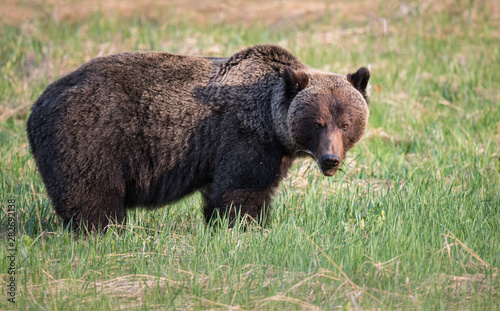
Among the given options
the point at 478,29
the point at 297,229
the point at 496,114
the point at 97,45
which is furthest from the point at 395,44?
the point at 297,229

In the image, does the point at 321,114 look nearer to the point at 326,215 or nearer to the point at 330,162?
the point at 330,162

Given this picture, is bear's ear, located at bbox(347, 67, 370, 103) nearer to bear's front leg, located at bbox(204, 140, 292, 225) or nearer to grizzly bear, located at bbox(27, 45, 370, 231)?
grizzly bear, located at bbox(27, 45, 370, 231)

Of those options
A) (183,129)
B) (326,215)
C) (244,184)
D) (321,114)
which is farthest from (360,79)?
(183,129)

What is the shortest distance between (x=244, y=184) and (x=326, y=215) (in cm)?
100

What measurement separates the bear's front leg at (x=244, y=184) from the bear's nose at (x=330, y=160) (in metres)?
0.56

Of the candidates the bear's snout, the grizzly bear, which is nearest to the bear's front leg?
the grizzly bear

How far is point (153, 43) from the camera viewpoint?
10.9 m

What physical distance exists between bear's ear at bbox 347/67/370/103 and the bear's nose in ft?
3.39

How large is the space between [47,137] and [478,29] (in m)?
10.8

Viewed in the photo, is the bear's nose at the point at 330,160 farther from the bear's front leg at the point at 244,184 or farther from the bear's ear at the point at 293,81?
the bear's ear at the point at 293,81

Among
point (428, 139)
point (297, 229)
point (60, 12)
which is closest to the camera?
point (297, 229)

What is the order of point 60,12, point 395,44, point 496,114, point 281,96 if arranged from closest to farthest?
point 281,96 < point 496,114 < point 395,44 < point 60,12

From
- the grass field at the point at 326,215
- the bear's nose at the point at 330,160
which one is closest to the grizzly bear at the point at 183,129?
the bear's nose at the point at 330,160

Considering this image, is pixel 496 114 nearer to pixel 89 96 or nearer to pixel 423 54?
pixel 423 54
